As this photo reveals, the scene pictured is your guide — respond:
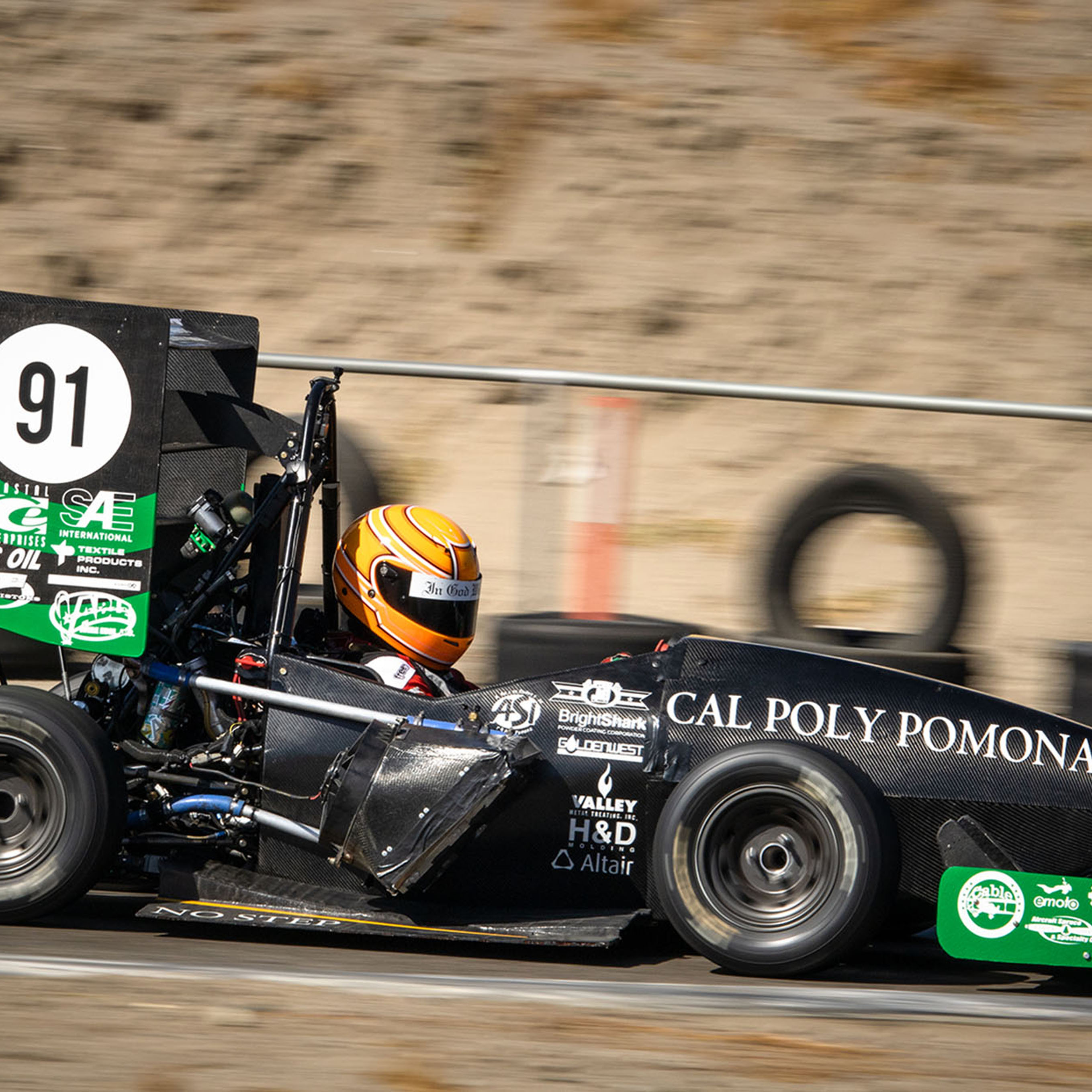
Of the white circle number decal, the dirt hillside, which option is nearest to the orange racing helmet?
the white circle number decal

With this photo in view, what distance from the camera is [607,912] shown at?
480 cm

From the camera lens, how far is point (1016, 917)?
14.7ft

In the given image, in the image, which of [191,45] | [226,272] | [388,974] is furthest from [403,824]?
[191,45]

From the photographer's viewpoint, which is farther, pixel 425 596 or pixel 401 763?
pixel 425 596

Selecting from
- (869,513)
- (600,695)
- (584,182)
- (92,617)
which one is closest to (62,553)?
(92,617)

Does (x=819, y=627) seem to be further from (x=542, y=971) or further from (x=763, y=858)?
(x=542, y=971)

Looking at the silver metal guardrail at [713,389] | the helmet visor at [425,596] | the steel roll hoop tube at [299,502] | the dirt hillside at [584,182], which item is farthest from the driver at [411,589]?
the dirt hillside at [584,182]

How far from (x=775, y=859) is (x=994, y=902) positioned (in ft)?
2.04

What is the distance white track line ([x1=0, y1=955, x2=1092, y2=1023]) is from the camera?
13.8 feet

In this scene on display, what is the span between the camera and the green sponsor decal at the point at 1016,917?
14.6ft

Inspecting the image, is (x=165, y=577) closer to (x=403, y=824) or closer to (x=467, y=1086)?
(x=403, y=824)

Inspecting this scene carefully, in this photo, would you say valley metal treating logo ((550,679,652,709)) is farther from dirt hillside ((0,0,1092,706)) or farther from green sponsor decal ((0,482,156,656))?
dirt hillside ((0,0,1092,706))

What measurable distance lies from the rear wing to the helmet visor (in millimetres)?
782

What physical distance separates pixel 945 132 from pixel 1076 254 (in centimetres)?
156
